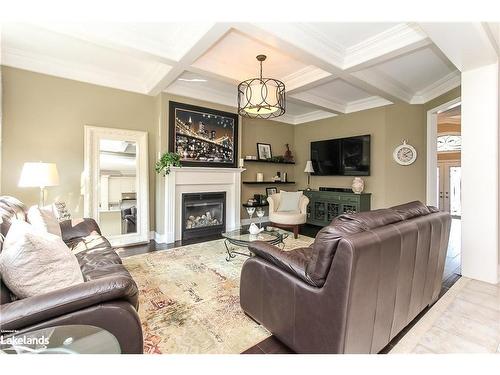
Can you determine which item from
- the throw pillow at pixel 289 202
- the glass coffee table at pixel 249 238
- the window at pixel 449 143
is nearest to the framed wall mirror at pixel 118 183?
the glass coffee table at pixel 249 238

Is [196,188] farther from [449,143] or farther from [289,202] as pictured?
[449,143]

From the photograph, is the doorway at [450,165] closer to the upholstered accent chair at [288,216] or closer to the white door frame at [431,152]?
the white door frame at [431,152]

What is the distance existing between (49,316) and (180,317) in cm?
109

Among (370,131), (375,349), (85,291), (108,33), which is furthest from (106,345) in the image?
(370,131)

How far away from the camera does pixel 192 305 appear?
2.16m

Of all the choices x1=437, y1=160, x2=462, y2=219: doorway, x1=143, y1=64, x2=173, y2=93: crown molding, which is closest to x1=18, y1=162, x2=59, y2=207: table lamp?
x1=143, y1=64, x2=173, y2=93: crown molding

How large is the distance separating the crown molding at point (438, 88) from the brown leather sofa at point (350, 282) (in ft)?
10.1

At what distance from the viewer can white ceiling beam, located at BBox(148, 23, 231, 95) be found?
2.38 meters

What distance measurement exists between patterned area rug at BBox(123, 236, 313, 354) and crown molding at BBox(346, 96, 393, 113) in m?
4.02

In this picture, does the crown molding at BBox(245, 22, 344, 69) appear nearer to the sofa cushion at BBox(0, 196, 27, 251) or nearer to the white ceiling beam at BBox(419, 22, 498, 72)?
the white ceiling beam at BBox(419, 22, 498, 72)

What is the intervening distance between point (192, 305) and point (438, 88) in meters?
5.03

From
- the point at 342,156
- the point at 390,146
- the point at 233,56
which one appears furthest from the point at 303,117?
the point at 233,56

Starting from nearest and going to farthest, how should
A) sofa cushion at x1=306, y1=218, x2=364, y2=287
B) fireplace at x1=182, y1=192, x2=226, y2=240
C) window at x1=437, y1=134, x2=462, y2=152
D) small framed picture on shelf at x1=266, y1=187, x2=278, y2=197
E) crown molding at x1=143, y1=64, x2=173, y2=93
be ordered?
sofa cushion at x1=306, y1=218, x2=364, y2=287 → crown molding at x1=143, y1=64, x2=173, y2=93 → fireplace at x1=182, y1=192, x2=226, y2=240 → small framed picture on shelf at x1=266, y1=187, x2=278, y2=197 → window at x1=437, y1=134, x2=462, y2=152
